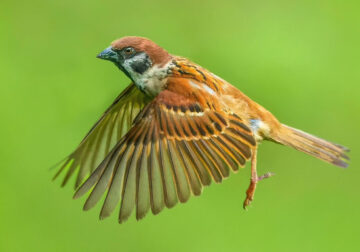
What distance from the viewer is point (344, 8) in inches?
432

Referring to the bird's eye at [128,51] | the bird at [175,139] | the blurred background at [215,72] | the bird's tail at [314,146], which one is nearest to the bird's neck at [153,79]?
the bird at [175,139]

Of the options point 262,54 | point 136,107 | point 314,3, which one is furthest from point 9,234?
point 314,3

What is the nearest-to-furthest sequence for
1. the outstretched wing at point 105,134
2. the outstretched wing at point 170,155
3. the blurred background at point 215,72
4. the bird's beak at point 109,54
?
the outstretched wing at point 170,155, the bird's beak at point 109,54, the outstretched wing at point 105,134, the blurred background at point 215,72

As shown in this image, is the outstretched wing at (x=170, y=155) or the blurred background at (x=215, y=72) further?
the blurred background at (x=215, y=72)

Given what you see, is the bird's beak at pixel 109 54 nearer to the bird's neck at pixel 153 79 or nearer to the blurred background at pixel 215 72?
the bird's neck at pixel 153 79

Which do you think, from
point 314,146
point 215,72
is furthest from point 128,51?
point 215,72

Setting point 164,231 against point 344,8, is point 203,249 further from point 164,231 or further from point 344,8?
point 344,8

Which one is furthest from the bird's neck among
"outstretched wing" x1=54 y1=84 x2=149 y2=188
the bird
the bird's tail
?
the bird's tail

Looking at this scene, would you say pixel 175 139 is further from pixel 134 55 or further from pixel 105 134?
pixel 105 134

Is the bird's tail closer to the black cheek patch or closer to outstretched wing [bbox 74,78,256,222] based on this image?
outstretched wing [bbox 74,78,256,222]

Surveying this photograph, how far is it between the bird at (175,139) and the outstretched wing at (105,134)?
25cm

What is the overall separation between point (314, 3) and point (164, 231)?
3921mm

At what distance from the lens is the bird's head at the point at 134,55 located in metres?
6.14

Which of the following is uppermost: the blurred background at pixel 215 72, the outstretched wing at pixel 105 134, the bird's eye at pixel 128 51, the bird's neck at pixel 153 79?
the bird's eye at pixel 128 51
